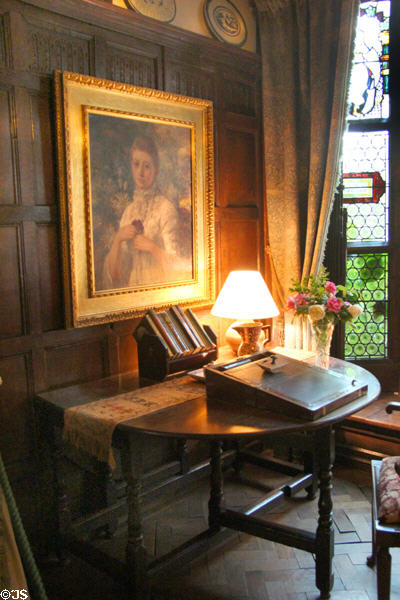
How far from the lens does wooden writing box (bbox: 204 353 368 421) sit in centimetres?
240

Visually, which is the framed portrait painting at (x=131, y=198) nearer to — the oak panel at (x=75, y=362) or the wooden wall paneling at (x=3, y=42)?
the oak panel at (x=75, y=362)

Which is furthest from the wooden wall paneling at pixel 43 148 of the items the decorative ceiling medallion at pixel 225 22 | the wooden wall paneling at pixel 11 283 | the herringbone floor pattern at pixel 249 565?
the herringbone floor pattern at pixel 249 565

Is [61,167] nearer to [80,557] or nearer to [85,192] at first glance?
[85,192]

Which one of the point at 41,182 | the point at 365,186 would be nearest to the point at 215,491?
the point at 41,182

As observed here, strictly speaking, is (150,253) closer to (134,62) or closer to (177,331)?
(177,331)

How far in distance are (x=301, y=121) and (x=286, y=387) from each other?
6.88ft

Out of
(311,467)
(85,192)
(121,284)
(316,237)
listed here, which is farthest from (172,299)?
(311,467)

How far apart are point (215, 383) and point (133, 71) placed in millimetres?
1747

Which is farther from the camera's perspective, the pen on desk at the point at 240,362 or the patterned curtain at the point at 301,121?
the patterned curtain at the point at 301,121

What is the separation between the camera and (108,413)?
2.48 meters

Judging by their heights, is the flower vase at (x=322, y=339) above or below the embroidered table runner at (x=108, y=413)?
above

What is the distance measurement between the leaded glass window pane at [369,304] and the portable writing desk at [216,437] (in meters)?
0.97

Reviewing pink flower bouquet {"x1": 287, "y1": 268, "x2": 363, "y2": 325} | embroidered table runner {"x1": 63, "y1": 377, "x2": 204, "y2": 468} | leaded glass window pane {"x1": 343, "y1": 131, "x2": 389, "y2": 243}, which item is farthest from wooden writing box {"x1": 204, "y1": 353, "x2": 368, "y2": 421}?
leaded glass window pane {"x1": 343, "y1": 131, "x2": 389, "y2": 243}

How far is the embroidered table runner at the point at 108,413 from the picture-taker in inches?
94.3
